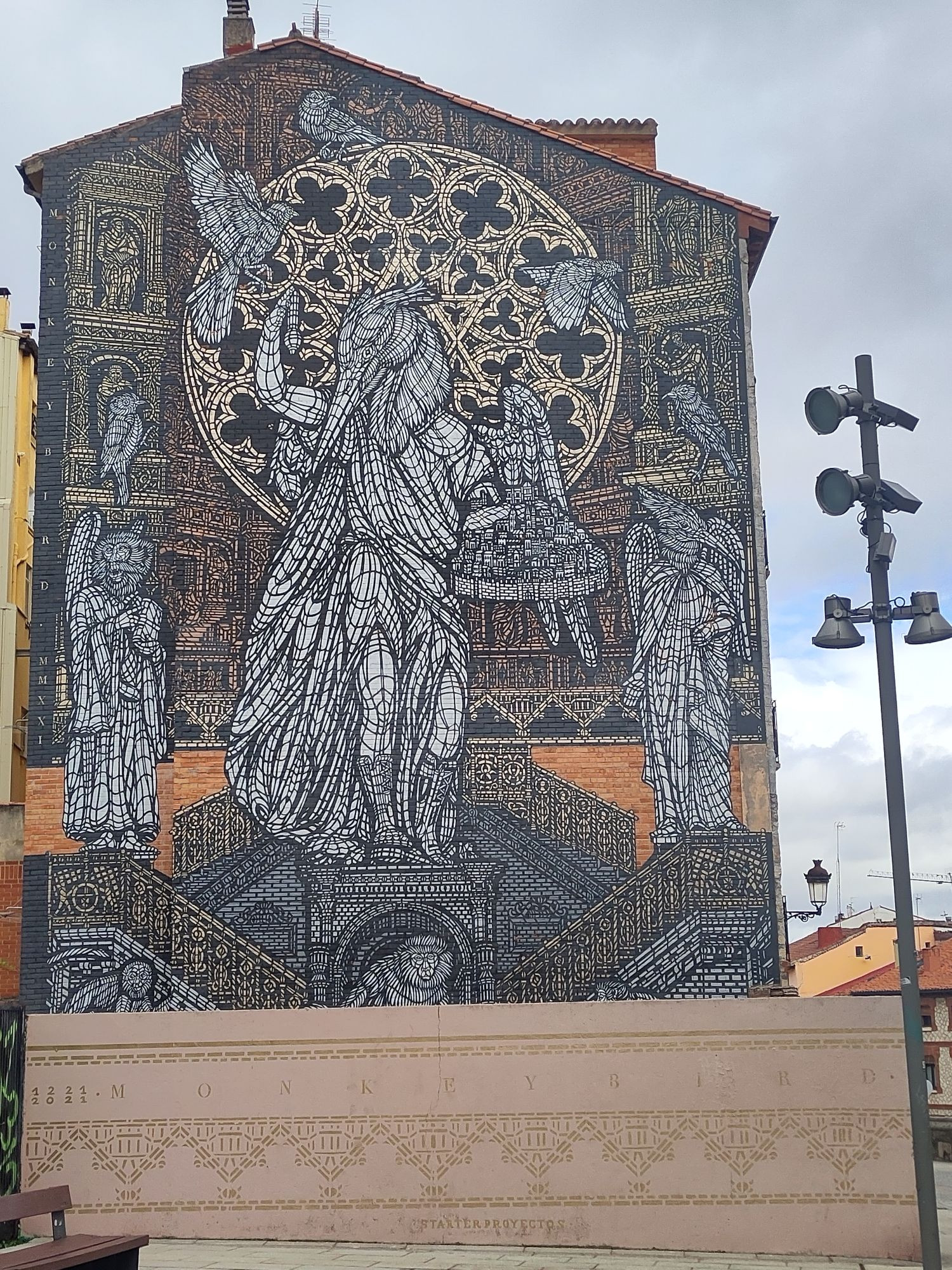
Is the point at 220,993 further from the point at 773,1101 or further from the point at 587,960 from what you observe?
the point at 773,1101

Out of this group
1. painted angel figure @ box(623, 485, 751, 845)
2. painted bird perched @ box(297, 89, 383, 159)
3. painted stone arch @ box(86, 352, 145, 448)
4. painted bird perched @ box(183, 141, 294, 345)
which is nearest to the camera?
painted angel figure @ box(623, 485, 751, 845)

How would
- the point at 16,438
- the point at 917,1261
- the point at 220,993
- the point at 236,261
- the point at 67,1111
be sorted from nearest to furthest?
the point at 917,1261, the point at 67,1111, the point at 220,993, the point at 236,261, the point at 16,438

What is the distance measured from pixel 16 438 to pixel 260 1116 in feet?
40.1

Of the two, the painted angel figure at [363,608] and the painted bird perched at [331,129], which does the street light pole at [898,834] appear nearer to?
the painted angel figure at [363,608]

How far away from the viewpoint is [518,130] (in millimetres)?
16422

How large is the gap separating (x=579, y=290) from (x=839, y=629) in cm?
739

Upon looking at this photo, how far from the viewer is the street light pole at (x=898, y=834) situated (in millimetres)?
9289

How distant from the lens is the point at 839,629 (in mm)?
9805

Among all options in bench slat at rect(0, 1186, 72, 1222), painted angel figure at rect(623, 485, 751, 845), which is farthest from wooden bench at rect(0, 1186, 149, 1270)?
painted angel figure at rect(623, 485, 751, 845)

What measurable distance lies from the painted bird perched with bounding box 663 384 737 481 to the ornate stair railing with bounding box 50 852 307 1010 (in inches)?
265

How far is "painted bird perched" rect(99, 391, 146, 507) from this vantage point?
1542 cm

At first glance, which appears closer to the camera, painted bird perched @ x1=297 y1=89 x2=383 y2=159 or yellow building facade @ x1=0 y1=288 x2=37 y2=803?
painted bird perched @ x1=297 y1=89 x2=383 y2=159

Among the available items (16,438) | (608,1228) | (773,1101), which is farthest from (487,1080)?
(16,438)

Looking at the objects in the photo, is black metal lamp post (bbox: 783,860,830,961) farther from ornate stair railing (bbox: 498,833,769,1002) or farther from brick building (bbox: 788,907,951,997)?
brick building (bbox: 788,907,951,997)
